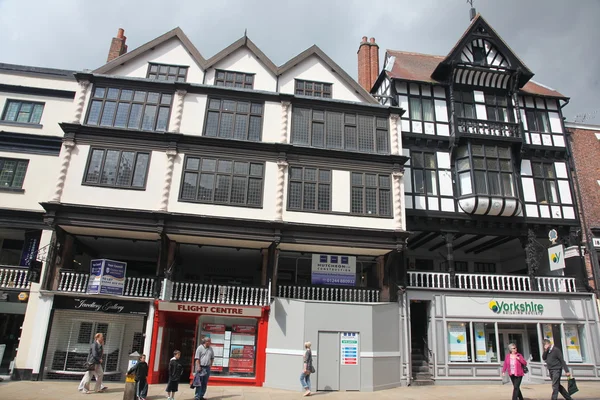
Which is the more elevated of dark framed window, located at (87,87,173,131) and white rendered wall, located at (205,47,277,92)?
white rendered wall, located at (205,47,277,92)

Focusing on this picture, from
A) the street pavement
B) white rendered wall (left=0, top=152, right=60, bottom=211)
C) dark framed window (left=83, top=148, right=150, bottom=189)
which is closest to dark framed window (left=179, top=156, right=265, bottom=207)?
dark framed window (left=83, top=148, right=150, bottom=189)

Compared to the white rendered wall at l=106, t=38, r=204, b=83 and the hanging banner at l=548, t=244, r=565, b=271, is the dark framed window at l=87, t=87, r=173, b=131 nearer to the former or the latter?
the white rendered wall at l=106, t=38, r=204, b=83

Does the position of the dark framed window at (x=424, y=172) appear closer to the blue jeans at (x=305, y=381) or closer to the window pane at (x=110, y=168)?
the blue jeans at (x=305, y=381)

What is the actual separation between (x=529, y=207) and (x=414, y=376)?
A: 10.6m

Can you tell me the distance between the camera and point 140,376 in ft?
40.3

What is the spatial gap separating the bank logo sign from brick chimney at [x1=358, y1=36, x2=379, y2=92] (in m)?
14.7

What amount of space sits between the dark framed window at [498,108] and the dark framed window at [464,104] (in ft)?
2.87

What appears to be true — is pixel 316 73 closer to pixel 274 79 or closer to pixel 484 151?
pixel 274 79

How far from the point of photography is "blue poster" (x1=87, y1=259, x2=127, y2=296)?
53.4 feet

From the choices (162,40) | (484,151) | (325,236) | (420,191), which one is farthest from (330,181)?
(162,40)

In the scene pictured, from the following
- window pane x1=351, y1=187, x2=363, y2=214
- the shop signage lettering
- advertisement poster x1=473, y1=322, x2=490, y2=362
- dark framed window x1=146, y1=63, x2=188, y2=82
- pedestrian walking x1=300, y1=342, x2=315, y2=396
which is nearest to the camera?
pedestrian walking x1=300, y1=342, x2=315, y2=396

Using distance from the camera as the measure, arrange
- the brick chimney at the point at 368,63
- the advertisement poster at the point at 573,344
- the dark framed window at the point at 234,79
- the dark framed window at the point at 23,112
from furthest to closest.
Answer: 1. the brick chimney at the point at 368,63
2. the dark framed window at the point at 23,112
3. the dark framed window at the point at 234,79
4. the advertisement poster at the point at 573,344

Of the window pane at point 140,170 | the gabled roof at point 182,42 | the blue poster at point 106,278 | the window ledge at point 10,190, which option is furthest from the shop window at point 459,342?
the window ledge at point 10,190

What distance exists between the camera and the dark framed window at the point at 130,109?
1844 cm
